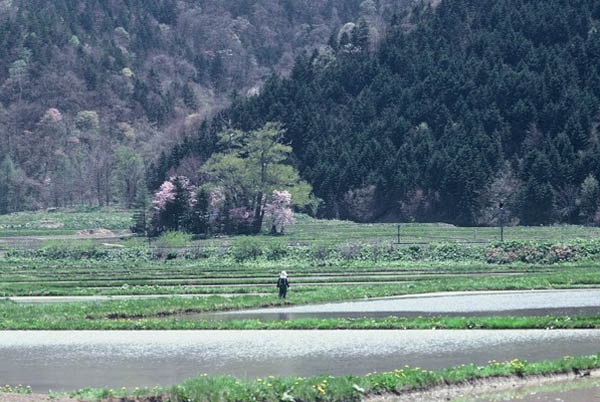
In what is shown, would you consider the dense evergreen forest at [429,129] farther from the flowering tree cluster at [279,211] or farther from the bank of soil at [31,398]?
the bank of soil at [31,398]

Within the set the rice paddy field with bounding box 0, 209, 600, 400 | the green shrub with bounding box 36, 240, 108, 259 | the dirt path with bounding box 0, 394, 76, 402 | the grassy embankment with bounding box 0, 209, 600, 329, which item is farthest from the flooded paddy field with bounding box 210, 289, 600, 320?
the green shrub with bounding box 36, 240, 108, 259

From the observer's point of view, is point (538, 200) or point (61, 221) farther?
point (61, 221)

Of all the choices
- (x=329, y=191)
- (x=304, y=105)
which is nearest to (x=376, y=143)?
(x=329, y=191)

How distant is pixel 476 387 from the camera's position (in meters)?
28.6

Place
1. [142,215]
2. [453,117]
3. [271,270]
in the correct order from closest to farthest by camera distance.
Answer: [271,270]
[142,215]
[453,117]

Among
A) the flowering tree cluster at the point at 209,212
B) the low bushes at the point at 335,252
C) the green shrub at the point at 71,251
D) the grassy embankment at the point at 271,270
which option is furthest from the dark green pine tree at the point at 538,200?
the green shrub at the point at 71,251

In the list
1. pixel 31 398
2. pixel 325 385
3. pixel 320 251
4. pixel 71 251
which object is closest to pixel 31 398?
pixel 31 398

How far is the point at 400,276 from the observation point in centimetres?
6844

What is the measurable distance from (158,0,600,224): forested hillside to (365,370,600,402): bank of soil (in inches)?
3354

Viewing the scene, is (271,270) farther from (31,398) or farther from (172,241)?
(31,398)

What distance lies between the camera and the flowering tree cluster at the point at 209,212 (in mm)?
109938

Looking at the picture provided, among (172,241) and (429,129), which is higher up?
(429,129)

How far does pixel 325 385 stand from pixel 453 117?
118m

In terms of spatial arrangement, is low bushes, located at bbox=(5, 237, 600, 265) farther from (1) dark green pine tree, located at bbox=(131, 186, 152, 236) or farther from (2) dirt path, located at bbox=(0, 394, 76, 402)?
(2) dirt path, located at bbox=(0, 394, 76, 402)
